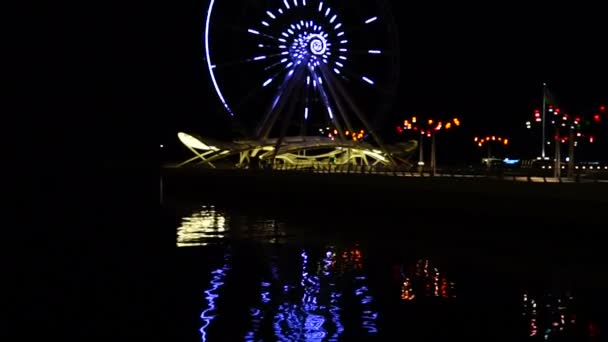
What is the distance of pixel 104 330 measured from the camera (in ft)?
53.7

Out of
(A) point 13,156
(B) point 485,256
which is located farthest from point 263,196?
(A) point 13,156

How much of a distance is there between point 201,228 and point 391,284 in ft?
59.4

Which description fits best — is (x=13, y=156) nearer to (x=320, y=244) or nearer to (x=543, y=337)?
(x=320, y=244)

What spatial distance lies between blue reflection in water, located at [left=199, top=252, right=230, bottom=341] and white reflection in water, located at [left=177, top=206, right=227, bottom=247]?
5.22 meters

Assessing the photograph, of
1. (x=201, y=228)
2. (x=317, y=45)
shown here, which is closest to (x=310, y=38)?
(x=317, y=45)

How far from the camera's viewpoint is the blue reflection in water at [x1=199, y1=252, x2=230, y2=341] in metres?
16.8

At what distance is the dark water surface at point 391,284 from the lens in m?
16.5

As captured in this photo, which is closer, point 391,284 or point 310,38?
point 391,284

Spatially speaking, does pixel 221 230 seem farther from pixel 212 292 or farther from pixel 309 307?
pixel 309 307

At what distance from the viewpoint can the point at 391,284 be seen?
2195cm

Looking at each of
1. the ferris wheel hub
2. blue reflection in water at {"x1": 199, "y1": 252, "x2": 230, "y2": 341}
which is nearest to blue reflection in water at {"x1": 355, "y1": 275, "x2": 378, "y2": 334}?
blue reflection in water at {"x1": 199, "y1": 252, "x2": 230, "y2": 341}

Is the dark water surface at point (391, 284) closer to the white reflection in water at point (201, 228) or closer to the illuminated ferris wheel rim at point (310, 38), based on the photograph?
the white reflection in water at point (201, 228)

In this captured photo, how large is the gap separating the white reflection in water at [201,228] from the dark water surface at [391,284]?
0.39ft

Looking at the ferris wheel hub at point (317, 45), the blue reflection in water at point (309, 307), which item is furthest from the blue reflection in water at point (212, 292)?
the ferris wheel hub at point (317, 45)
